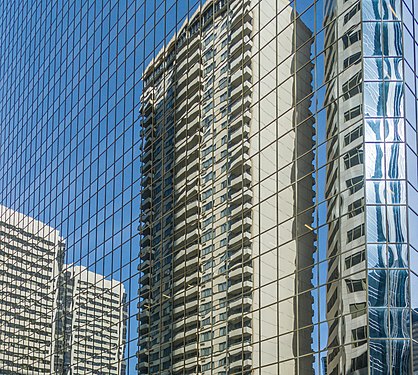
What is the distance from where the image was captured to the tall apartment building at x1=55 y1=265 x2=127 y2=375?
4591 cm

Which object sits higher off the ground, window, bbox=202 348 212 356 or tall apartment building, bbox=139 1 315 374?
tall apartment building, bbox=139 1 315 374

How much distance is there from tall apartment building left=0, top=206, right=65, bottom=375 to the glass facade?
1.06 ft

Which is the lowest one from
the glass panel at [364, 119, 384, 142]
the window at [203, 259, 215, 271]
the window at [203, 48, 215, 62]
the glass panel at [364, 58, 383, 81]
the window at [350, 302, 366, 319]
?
the window at [350, 302, 366, 319]

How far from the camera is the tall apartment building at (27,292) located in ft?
189

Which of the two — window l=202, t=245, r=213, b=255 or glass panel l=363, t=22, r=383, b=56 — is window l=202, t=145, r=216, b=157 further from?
glass panel l=363, t=22, r=383, b=56

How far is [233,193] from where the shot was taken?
120 ft

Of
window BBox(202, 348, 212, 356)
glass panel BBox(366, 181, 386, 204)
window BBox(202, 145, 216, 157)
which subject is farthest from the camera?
window BBox(202, 145, 216, 157)

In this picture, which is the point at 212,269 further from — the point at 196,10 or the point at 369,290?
the point at 196,10

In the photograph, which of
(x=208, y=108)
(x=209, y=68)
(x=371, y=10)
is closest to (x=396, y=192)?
(x=371, y=10)

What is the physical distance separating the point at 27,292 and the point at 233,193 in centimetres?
3024

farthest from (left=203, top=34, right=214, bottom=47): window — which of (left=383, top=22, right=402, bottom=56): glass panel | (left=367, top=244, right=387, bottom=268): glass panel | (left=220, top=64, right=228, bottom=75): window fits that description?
(left=367, top=244, right=387, bottom=268): glass panel

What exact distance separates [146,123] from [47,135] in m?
18.8

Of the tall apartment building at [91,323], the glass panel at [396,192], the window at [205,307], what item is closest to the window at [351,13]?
the glass panel at [396,192]

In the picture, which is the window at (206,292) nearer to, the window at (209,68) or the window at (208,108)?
the window at (208,108)
